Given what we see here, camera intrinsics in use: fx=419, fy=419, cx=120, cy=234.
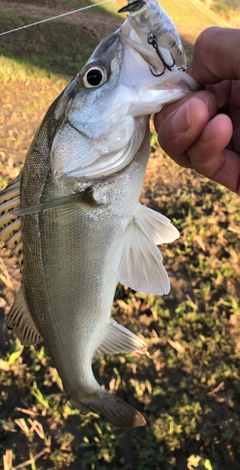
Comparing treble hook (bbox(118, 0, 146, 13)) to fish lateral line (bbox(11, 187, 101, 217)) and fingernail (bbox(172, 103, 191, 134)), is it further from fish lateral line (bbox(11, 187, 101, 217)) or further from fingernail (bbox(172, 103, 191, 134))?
fish lateral line (bbox(11, 187, 101, 217))

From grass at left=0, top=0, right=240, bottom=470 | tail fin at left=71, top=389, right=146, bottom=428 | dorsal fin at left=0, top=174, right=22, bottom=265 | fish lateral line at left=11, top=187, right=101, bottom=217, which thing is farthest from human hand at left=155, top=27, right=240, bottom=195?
Answer: grass at left=0, top=0, right=240, bottom=470

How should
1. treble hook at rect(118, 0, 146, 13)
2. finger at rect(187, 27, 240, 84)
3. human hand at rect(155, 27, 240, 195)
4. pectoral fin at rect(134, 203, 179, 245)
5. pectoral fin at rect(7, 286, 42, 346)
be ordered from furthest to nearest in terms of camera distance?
pectoral fin at rect(7, 286, 42, 346) → pectoral fin at rect(134, 203, 179, 245) → finger at rect(187, 27, 240, 84) → human hand at rect(155, 27, 240, 195) → treble hook at rect(118, 0, 146, 13)

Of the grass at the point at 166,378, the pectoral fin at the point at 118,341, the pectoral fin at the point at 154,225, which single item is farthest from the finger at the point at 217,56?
the grass at the point at 166,378

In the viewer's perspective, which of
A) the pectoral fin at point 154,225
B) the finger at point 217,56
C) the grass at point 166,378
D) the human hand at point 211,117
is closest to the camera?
the human hand at point 211,117

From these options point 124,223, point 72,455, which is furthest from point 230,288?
point 124,223

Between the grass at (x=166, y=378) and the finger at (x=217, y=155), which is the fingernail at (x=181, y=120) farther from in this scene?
the grass at (x=166, y=378)

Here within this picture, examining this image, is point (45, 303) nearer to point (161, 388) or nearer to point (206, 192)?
point (161, 388)
